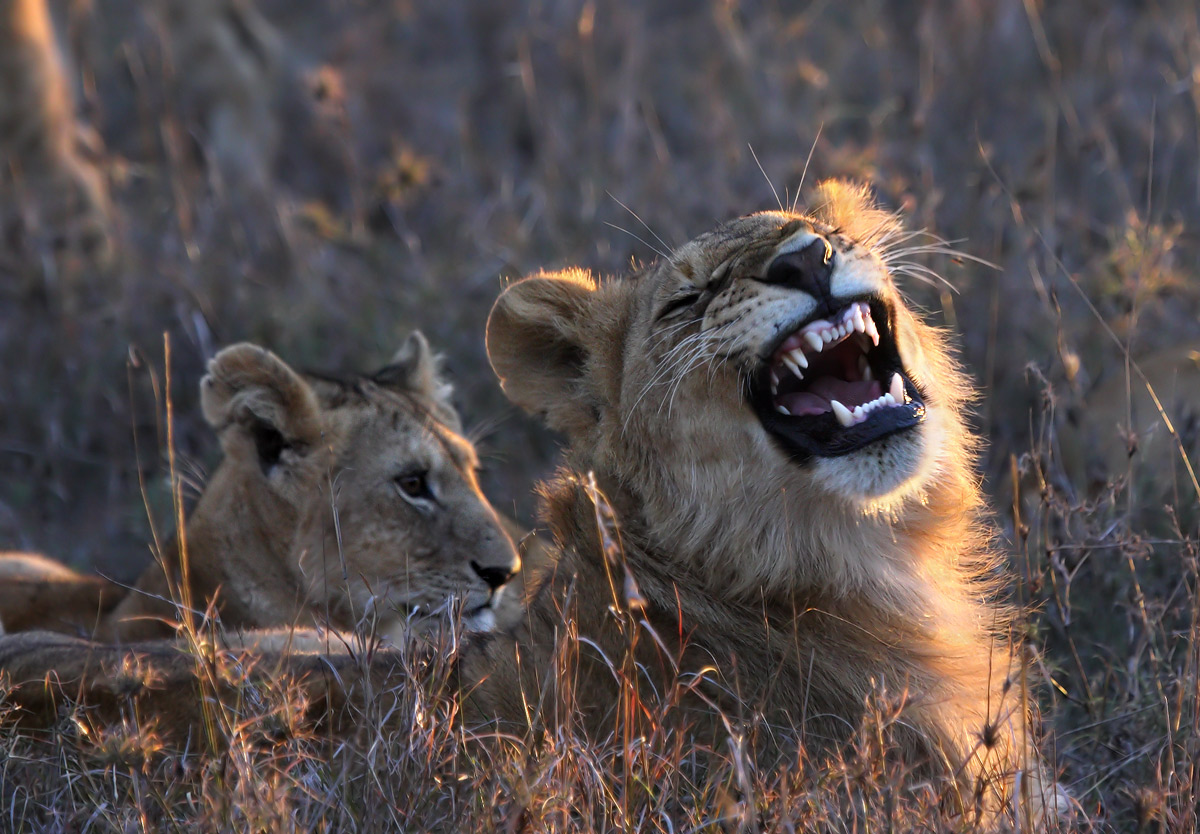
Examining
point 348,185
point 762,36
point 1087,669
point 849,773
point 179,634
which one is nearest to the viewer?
point 849,773

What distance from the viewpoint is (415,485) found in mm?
4203

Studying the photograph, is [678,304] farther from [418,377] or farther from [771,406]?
[418,377]

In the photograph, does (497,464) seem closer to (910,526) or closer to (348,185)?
(910,526)

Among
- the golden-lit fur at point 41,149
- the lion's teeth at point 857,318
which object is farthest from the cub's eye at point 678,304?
the golden-lit fur at point 41,149

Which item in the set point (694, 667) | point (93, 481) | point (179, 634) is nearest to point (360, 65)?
point (93, 481)

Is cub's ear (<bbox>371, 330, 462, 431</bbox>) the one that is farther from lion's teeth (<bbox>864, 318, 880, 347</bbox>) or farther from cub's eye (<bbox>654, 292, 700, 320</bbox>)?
lion's teeth (<bbox>864, 318, 880, 347</bbox>)

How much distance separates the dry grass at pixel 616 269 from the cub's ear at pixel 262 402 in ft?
1.06

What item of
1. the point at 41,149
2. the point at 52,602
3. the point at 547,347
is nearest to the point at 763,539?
the point at 547,347

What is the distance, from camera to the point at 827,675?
2865 millimetres

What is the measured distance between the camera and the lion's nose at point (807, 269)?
9.56 ft

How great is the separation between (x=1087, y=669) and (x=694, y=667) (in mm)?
1630

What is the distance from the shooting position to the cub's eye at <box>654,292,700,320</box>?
3129 millimetres

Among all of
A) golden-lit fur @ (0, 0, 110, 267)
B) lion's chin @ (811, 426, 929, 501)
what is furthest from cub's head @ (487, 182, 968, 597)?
golden-lit fur @ (0, 0, 110, 267)

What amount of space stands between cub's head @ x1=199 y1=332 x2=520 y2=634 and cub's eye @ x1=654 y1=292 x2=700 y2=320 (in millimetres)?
1082
